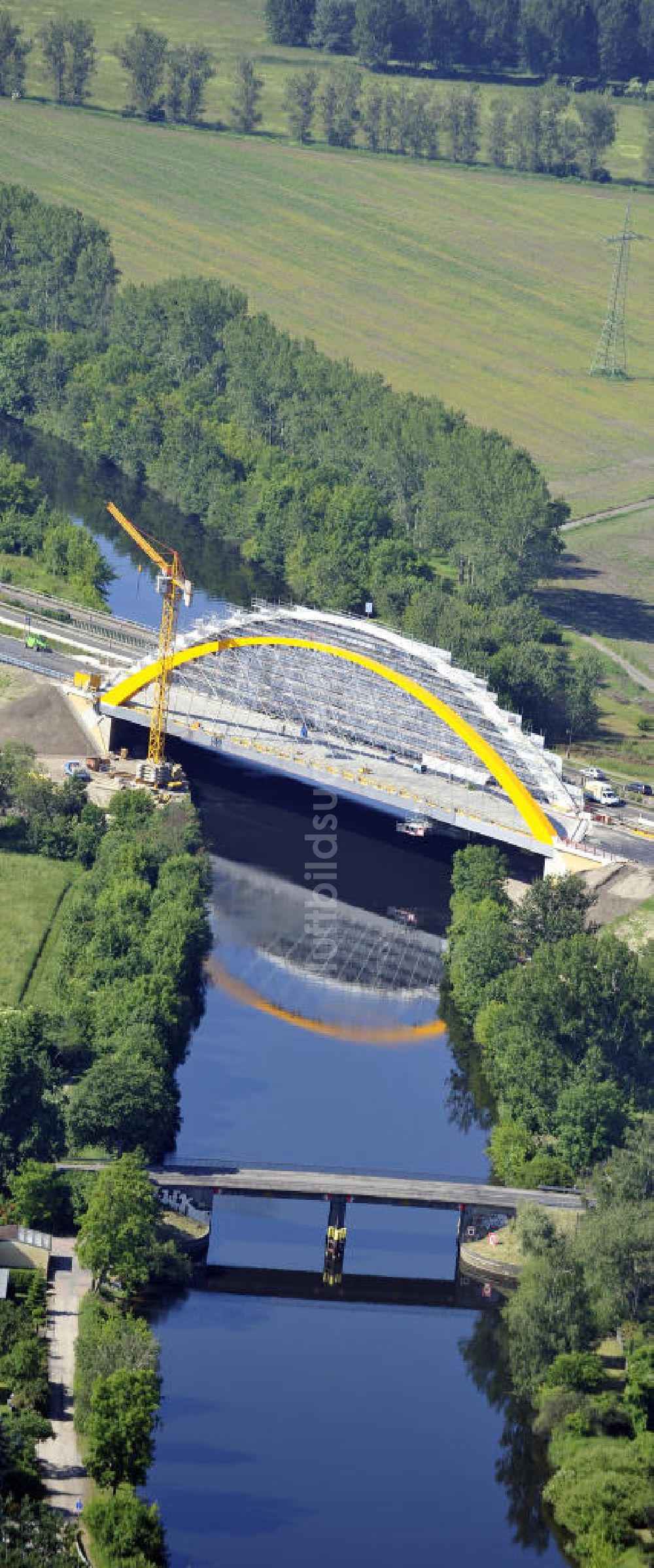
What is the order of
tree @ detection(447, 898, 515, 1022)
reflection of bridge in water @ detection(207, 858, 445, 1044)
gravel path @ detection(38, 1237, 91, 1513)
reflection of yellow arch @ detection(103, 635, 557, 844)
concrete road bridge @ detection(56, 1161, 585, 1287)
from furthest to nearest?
reflection of yellow arch @ detection(103, 635, 557, 844), reflection of bridge in water @ detection(207, 858, 445, 1044), tree @ detection(447, 898, 515, 1022), concrete road bridge @ detection(56, 1161, 585, 1287), gravel path @ detection(38, 1237, 91, 1513)

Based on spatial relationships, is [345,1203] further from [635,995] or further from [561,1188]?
[635,995]

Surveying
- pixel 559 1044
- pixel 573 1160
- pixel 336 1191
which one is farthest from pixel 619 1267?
pixel 559 1044

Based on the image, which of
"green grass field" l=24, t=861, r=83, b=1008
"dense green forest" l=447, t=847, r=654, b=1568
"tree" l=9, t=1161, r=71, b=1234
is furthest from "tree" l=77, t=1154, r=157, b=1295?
"green grass field" l=24, t=861, r=83, b=1008

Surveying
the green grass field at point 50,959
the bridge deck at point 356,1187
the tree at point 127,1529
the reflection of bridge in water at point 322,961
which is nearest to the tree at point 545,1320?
the bridge deck at point 356,1187

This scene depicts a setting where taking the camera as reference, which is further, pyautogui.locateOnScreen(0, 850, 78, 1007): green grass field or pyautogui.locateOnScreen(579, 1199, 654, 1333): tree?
pyautogui.locateOnScreen(0, 850, 78, 1007): green grass field

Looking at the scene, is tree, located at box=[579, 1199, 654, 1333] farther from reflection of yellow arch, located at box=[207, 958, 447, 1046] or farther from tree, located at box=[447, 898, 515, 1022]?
reflection of yellow arch, located at box=[207, 958, 447, 1046]

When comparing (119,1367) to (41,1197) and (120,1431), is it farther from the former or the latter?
(41,1197)

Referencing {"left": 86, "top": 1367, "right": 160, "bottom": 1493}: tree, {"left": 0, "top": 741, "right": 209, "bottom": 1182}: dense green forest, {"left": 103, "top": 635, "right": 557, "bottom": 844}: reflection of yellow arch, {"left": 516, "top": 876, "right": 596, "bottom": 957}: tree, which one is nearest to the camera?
{"left": 86, "top": 1367, "right": 160, "bottom": 1493}: tree
